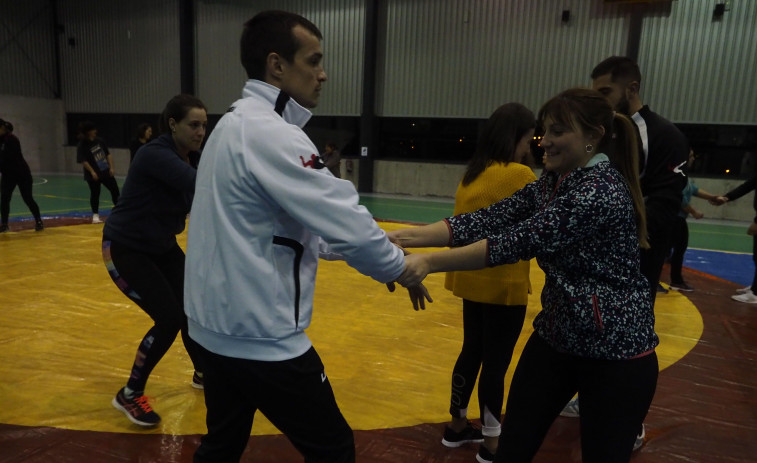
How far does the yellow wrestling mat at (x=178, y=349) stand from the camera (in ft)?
10.5

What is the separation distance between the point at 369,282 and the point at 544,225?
4.61 metres

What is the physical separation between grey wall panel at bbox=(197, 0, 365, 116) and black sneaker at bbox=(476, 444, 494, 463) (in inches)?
604

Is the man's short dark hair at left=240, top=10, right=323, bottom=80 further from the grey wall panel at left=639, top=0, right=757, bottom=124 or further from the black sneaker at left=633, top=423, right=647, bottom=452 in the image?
the grey wall panel at left=639, top=0, right=757, bottom=124

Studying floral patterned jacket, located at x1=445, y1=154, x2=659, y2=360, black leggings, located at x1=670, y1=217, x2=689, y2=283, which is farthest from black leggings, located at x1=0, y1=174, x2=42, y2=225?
black leggings, located at x1=670, y1=217, x2=689, y2=283

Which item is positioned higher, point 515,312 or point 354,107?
point 354,107

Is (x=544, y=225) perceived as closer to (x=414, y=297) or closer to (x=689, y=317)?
(x=414, y=297)

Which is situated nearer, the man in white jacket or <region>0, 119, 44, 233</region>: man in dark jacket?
the man in white jacket

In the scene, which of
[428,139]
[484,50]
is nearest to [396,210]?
[428,139]

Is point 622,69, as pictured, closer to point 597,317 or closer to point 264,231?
point 597,317

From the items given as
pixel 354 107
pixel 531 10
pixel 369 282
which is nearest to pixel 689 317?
pixel 369 282

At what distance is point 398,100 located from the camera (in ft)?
54.8

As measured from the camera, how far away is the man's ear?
5.55ft

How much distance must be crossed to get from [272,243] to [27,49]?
82.4 feet

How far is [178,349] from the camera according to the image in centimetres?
417
